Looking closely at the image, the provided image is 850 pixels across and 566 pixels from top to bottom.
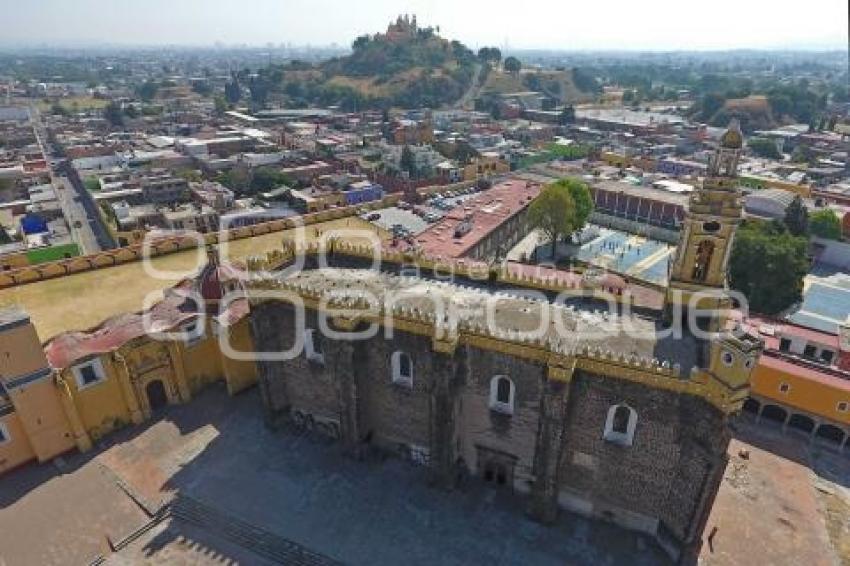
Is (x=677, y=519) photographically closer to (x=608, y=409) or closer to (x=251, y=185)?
(x=608, y=409)

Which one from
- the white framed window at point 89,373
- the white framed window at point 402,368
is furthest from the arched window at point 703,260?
the white framed window at point 89,373

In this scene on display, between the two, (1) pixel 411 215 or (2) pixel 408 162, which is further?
(2) pixel 408 162

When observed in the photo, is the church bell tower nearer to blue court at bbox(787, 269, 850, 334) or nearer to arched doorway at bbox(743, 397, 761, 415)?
arched doorway at bbox(743, 397, 761, 415)

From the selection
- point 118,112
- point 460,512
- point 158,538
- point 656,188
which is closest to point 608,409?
point 460,512

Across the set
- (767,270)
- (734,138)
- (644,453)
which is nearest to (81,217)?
(644,453)

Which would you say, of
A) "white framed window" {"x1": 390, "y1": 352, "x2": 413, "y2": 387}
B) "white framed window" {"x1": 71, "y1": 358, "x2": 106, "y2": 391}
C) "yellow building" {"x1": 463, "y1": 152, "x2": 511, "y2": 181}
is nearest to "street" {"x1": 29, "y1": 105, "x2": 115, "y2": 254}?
"white framed window" {"x1": 71, "y1": 358, "x2": 106, "y2": 391}

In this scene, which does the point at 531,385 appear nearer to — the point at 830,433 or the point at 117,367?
the point at 830,433

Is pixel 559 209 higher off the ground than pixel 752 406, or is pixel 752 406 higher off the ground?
pixel 559 209
